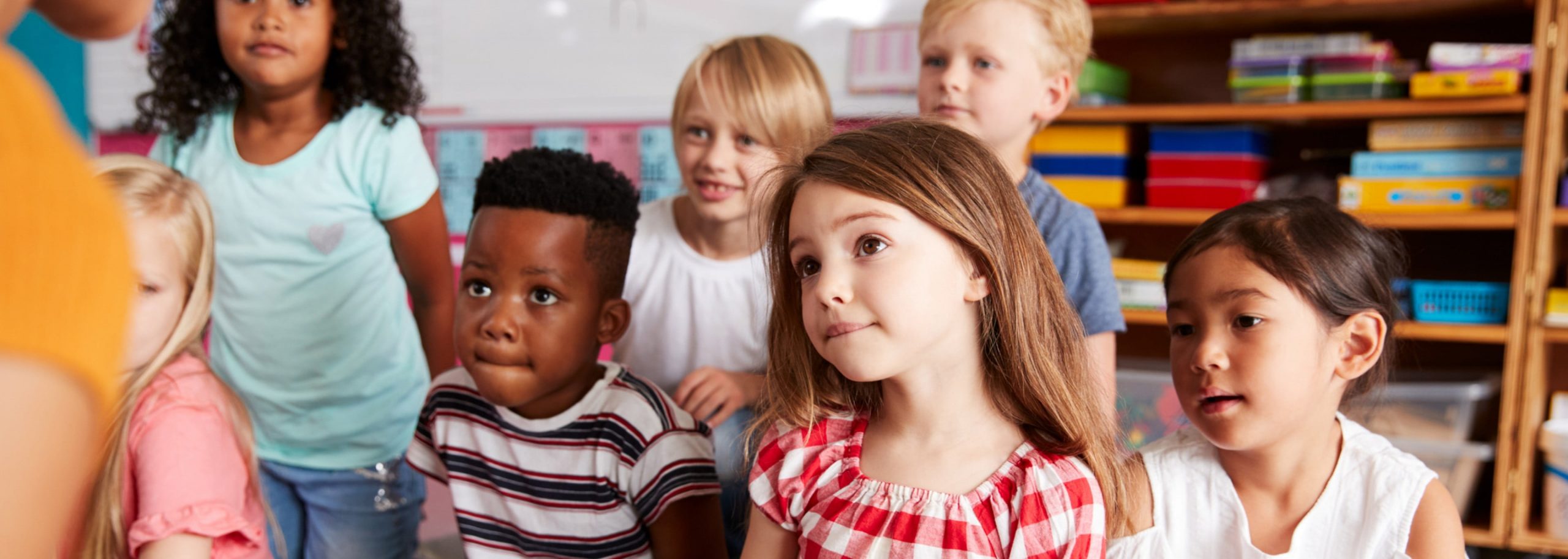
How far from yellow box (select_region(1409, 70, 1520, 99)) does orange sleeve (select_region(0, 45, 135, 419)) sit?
2.70 metres

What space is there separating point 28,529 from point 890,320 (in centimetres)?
66

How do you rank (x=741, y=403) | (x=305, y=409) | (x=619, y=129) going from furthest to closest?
(x=619, y=129)
(x=305, y=409)
(x=741, y=403)

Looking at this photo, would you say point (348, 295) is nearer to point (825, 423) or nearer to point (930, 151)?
point (825, 423)

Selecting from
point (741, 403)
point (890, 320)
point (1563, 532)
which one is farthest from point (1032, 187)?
point (1563, 532)

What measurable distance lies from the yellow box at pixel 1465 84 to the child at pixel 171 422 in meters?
2.51

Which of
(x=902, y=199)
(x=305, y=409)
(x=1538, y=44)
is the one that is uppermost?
(x=1538, y=44)

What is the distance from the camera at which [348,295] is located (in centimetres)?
174

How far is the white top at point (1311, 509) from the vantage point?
1058 mm

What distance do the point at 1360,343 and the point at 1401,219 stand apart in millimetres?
1655

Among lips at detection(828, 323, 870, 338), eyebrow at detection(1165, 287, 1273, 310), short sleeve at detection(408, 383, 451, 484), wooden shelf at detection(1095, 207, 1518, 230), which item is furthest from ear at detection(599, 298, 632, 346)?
wooden shelf at detection(1095, 207, 1518, 230)

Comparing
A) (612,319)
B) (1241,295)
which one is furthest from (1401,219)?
(612,319)

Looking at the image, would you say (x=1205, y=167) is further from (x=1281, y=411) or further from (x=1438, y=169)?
(x=1281, y=411)

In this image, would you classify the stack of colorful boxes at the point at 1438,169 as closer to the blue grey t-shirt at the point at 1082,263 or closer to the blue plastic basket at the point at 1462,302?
the blue plastic basket at the point at 1462,302

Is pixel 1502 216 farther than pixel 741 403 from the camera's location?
Yes
